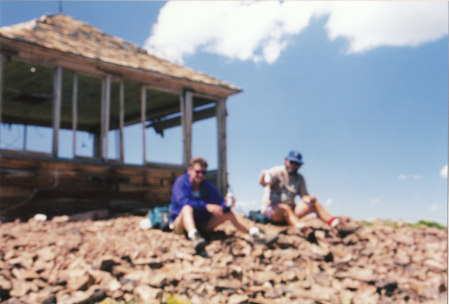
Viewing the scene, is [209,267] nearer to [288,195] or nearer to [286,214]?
[286,214]

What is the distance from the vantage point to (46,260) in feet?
15.4

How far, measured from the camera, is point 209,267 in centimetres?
512

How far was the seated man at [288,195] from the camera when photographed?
733 centimetres

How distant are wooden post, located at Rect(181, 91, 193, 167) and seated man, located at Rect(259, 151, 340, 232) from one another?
3468 millimetres

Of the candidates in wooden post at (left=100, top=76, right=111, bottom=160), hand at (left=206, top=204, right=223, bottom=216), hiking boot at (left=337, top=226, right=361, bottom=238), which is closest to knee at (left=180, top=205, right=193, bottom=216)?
hand at (left=206, top=204, right=223, bottom=216)

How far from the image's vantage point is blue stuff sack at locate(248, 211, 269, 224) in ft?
25.5

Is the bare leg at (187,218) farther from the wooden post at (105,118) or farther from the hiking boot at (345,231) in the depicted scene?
the wooden post at (105,118)

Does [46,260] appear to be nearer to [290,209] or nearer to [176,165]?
[290,209]

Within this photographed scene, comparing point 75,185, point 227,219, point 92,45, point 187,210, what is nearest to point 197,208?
point 187,210

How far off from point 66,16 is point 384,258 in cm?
Answer: 1027

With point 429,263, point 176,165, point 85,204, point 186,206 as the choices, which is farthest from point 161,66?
point 429,263

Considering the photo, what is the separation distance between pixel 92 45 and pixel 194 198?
18.7ft

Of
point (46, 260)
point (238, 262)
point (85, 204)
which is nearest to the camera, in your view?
point (46, 260)

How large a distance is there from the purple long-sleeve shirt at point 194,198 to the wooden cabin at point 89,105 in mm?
3337
